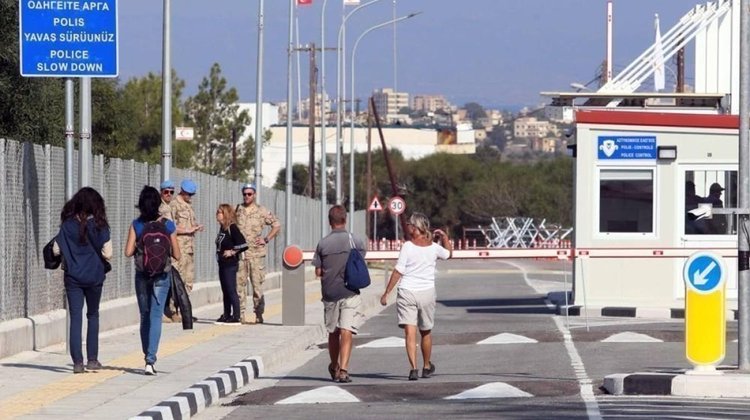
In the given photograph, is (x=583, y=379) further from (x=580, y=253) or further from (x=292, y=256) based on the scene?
(x=580, y=253)

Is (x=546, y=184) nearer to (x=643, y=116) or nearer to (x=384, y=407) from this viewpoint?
(x=643, y=116)

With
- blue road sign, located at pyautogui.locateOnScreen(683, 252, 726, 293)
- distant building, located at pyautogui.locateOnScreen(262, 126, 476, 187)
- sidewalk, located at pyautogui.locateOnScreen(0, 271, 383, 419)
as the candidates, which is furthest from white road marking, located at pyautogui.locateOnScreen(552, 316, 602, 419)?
distant building, located at pyautogui.locateOnScreen(262, 126, 476, 187)

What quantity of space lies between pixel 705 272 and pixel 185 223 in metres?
9.45

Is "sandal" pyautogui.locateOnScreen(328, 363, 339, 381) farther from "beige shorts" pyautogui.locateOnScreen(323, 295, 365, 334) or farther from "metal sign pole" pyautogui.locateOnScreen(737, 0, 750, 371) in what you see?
"metal sign pole" pyautogui.locateOnScreen(737, 0, 750, 371)

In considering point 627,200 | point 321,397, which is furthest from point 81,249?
point 627,200

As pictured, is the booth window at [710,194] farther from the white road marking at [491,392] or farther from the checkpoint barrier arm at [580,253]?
the white road marking at [491,392]

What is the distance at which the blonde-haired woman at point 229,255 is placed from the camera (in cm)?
2253

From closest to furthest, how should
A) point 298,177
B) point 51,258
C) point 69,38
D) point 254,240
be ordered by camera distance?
point 51,258, point 69,38, point 254,240, point 298,177

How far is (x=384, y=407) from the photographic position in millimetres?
13695

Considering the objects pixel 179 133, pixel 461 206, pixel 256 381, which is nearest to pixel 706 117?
pixel 256 381

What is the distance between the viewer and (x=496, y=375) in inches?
652

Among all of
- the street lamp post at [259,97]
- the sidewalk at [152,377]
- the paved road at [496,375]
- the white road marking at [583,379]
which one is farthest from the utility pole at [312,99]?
the white road marking at [583,379]

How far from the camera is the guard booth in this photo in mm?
26938

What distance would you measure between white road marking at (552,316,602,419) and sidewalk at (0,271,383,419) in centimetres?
282
